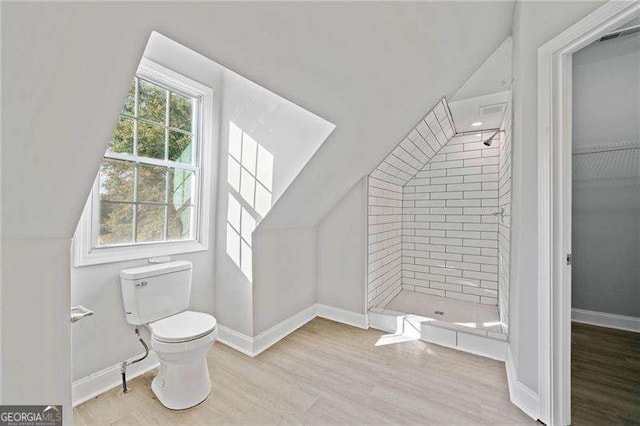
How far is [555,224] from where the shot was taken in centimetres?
127

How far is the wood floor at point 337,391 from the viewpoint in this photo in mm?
1391

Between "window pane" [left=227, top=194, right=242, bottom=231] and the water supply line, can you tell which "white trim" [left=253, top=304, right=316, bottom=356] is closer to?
the water supply line

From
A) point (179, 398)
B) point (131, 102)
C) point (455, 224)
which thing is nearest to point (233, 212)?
point (131, 102)

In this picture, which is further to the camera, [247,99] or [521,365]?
[247,99]

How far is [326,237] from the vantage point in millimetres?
2719

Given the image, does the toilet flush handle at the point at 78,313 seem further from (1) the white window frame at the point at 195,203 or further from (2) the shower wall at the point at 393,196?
(2) the shower wall at the point at 393,196

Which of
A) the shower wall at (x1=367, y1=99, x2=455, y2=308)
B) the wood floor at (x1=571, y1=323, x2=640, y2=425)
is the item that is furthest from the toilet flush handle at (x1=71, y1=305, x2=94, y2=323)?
the wood floor at (x1=571, y1=323, x2=640, y2=425)

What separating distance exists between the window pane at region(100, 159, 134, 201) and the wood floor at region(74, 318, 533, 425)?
1.17 m

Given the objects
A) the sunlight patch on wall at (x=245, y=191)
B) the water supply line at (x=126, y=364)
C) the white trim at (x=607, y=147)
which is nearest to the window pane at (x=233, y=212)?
the sunlight patch on wall at (x=245, y=191)

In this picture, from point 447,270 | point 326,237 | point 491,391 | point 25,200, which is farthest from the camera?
point 447,270

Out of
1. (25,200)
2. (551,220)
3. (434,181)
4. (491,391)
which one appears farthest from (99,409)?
(434,181)

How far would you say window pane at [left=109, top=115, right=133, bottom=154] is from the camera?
5.45 feet

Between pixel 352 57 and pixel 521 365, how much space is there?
1.87 meters

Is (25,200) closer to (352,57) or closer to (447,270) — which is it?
(352,57)
